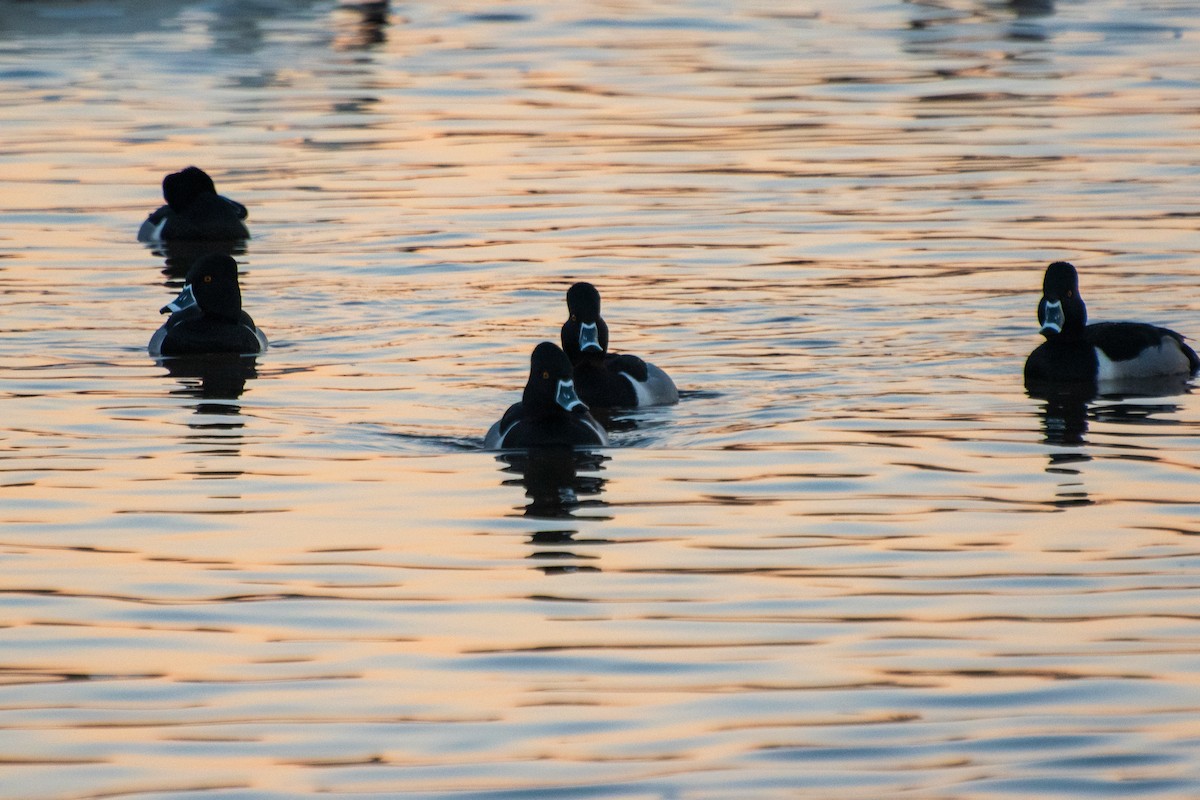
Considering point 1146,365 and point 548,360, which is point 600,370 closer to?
point 548,360

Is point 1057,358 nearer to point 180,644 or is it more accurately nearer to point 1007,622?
point 1007,622

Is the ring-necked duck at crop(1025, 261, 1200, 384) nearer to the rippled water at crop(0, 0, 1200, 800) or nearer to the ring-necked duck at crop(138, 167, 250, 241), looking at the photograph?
the rippled water at crop(0, 0, 1200, 800)

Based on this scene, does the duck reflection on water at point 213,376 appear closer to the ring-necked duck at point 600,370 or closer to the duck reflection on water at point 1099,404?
the ring-necked duck at point 600,370

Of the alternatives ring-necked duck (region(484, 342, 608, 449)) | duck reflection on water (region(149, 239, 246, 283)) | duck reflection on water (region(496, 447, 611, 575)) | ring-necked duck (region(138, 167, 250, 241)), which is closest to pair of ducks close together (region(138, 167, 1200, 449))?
ring-necked duck (region(484, 342, 608, 449))

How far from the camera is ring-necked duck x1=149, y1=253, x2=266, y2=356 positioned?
16.4 metres

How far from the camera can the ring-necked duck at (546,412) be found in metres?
12.6

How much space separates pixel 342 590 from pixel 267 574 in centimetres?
48

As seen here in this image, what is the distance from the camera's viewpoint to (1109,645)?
28.0 ft

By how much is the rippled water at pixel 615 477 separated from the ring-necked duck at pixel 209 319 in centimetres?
26

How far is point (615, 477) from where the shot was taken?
1205cm

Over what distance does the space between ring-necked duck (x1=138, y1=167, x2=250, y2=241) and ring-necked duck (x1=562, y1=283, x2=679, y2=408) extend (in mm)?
8003

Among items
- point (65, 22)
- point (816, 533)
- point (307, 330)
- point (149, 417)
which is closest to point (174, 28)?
point (65, 22)

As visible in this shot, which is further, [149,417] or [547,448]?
[149,417]

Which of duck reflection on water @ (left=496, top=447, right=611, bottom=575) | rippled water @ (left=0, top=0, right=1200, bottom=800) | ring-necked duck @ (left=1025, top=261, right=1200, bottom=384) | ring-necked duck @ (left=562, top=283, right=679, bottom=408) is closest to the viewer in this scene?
rippled water @ (left=0, top=0, right=1200, bottom=800)
